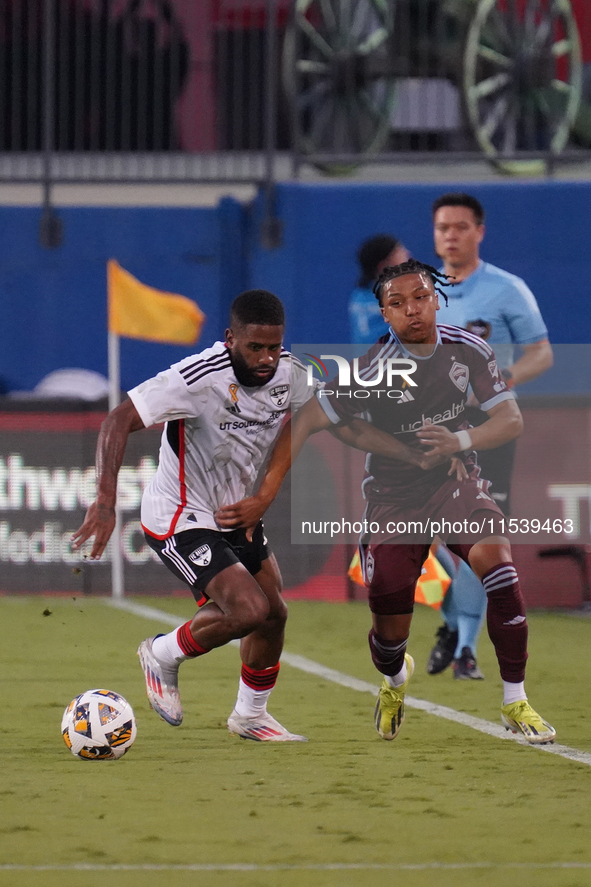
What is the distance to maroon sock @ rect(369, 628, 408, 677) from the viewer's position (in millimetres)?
6121

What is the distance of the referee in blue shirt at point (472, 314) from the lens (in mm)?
7988

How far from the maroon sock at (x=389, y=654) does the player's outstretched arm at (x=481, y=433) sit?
787mm

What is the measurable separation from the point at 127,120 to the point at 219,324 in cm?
236

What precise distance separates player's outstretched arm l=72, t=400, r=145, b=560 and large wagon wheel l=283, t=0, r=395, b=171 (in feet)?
31.5

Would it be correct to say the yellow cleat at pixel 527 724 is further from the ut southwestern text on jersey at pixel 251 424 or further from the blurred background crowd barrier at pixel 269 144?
the blurred background crowd barrier at pixel 269 144

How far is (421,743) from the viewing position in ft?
19.7

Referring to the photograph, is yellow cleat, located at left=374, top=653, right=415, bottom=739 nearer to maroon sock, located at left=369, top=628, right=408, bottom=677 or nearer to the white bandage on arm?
maroon sock, located at left=369, top=628, right=408, bottom=677

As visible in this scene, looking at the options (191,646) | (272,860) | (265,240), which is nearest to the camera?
(272,860)

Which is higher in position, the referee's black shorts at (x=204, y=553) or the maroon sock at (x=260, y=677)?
the referee's black shorts at (x=204, y=553)

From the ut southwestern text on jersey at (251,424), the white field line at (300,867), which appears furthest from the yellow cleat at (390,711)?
the white field line at (300,867)

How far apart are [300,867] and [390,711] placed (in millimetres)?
2229

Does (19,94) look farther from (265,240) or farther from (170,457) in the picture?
(170,457)

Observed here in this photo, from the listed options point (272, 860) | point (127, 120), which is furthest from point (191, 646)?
point (127, 120)

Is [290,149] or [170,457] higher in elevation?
A: [290,149]
